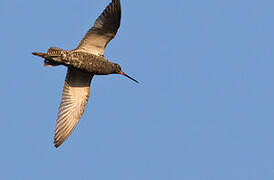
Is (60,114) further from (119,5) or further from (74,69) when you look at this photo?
(119,5)

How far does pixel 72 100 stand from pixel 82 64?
1714 mm

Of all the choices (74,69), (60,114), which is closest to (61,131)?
(60,114)

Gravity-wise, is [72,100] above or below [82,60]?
below

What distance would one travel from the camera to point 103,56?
66.3ft

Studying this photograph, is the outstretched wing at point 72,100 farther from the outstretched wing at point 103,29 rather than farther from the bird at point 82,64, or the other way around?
the outstretched wing at point 103,29

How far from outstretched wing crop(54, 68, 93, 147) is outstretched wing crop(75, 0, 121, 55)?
4.00ft

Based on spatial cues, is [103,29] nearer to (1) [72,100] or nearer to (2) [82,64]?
(2) [82,64]

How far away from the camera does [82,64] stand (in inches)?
775

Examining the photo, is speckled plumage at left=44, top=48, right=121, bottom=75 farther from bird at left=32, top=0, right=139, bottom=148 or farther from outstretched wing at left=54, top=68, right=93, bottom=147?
outstretched wing at left=54, top=68, right=93, bottom=147

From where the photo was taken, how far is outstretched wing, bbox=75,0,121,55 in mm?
19484

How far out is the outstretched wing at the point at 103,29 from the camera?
19484 mm

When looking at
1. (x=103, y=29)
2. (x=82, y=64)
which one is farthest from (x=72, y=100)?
(x=103, y=29)

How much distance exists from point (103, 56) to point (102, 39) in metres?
Result: 0.65

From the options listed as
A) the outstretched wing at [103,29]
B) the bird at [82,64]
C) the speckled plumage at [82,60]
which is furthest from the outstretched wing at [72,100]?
the outstretched wing at [103,29]
